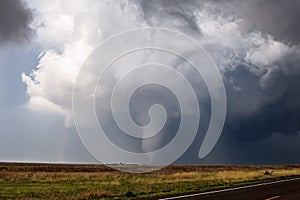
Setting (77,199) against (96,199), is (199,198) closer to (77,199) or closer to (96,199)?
(96,199)

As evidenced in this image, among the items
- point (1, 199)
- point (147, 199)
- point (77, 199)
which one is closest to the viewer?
point (147, 199)

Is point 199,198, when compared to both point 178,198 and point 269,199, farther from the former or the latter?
point 269,199

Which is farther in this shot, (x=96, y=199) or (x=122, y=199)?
(x=96, y=199)

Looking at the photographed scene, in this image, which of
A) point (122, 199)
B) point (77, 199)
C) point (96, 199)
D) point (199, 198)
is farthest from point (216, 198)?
point (77, 199)

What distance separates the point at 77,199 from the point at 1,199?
16.6 ft

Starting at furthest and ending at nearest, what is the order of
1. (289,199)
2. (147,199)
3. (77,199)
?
(77,199) → (289,199) → (147,199)

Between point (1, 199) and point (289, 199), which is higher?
point (1, 199)

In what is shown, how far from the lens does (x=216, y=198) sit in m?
15.4

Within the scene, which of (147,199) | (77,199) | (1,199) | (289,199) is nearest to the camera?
(147,199)

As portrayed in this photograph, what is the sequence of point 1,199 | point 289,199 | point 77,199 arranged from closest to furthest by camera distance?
1. point 289,199
2. point 77,199
3. point 1,199

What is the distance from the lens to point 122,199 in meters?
15.2

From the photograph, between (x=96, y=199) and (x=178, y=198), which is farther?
(x=96, y=199)

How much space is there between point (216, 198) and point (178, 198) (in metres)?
1.52

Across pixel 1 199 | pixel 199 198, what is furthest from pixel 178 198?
pixel 1 199
